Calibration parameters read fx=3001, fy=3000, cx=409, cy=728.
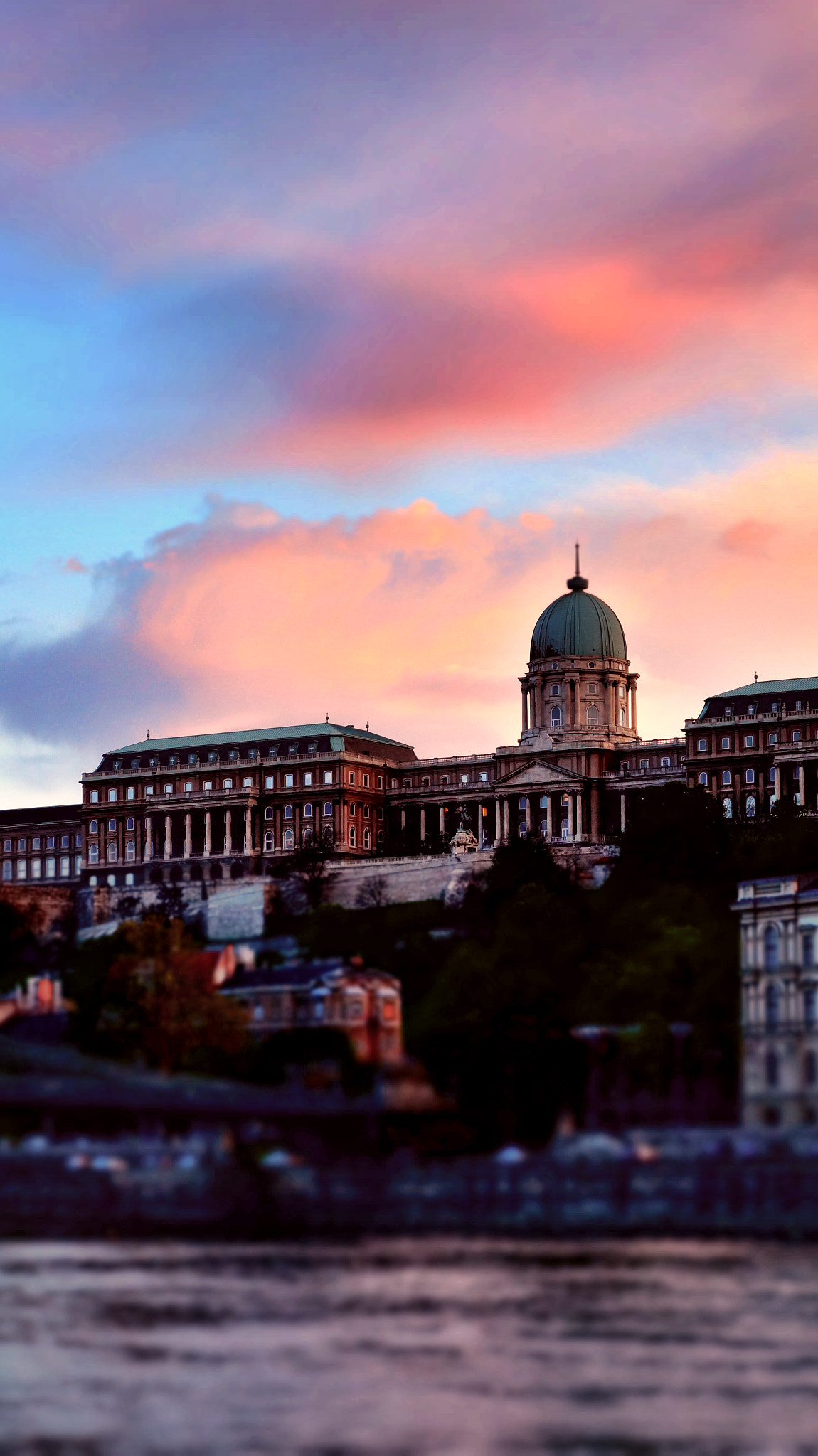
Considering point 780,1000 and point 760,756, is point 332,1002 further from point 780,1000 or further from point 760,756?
point 760,756

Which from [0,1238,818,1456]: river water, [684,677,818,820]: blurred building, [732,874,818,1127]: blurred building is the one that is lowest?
[0,1238,818,1456]: river water

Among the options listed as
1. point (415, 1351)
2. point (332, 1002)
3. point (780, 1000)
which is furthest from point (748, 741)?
point (415, 1351)

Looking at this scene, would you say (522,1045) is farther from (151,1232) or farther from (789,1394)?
(789,1394)

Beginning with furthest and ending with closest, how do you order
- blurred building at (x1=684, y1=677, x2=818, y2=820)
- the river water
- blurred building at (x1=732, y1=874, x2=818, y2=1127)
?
blurred building at (x1=684, y1=677, x2=818, y2=820) → blurred building at (x1=732, y1=874, x2=818, y2=1127) → the river water

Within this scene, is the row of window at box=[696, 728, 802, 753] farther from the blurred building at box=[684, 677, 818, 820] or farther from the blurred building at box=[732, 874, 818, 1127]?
the blurred building at box=[732, 874, 818, 1127]

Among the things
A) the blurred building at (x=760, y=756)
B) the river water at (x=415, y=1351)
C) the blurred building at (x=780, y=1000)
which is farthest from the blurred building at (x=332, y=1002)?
the blurred building at (x=760, y=756)

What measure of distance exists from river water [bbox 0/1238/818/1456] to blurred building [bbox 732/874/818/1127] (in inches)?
736

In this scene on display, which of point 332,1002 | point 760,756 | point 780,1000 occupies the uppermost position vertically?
point 760,756

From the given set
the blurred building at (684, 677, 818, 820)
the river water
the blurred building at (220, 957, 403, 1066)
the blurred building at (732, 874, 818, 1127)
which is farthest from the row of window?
the river water

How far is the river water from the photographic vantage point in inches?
2532

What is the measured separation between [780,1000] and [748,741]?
76.0 m

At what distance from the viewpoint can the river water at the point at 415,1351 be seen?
211 feet

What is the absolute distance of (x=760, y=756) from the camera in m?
197

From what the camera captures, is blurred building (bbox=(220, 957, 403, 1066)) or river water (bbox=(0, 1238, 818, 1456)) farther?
blurred building (bbox=(220, 957, 403, 1066))
